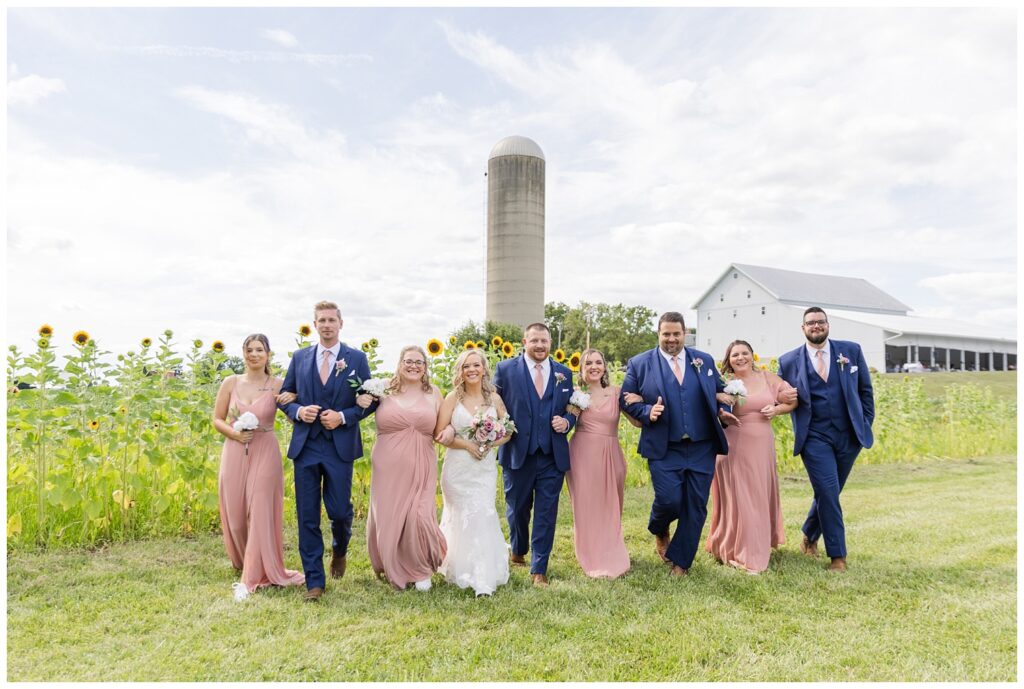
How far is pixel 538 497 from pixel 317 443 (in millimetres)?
1871

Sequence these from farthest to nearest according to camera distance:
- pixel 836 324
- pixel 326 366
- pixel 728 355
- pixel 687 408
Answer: pixel 836 324 < pixel 728 355 < pixel 687 408 < pixel 326 366

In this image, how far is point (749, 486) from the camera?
6.62 meters

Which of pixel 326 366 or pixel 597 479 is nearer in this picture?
pixel 326 366

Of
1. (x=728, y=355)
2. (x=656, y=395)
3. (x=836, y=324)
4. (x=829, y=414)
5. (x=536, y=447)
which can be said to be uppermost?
(x=836, y=324)

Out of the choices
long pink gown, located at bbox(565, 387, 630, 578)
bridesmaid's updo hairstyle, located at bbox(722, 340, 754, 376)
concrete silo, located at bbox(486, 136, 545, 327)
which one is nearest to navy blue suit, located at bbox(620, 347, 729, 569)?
long pink gown, located at bbox(565, 387, 630, 578)

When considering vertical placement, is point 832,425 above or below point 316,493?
above

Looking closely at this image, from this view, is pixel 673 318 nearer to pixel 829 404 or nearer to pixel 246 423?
pixel 829 404

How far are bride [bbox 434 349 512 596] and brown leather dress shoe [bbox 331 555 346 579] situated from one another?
2.75 ft

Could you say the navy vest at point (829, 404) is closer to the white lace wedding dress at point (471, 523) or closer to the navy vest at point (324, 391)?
the white lace wedding dress at point (471, 523)

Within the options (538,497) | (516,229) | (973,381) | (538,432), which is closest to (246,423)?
(538,432)

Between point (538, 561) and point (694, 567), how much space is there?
149 centimetres

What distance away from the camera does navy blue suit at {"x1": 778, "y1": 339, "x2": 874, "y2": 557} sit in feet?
21.3

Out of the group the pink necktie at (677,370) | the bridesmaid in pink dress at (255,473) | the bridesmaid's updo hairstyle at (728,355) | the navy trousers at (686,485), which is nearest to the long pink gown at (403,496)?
the bridesmaid in pink dress at (255,473)

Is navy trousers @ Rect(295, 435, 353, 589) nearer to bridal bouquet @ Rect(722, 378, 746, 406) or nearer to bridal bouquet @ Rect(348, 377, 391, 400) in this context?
bridal bouquet @ Rect(348, 377, 391, 400)
